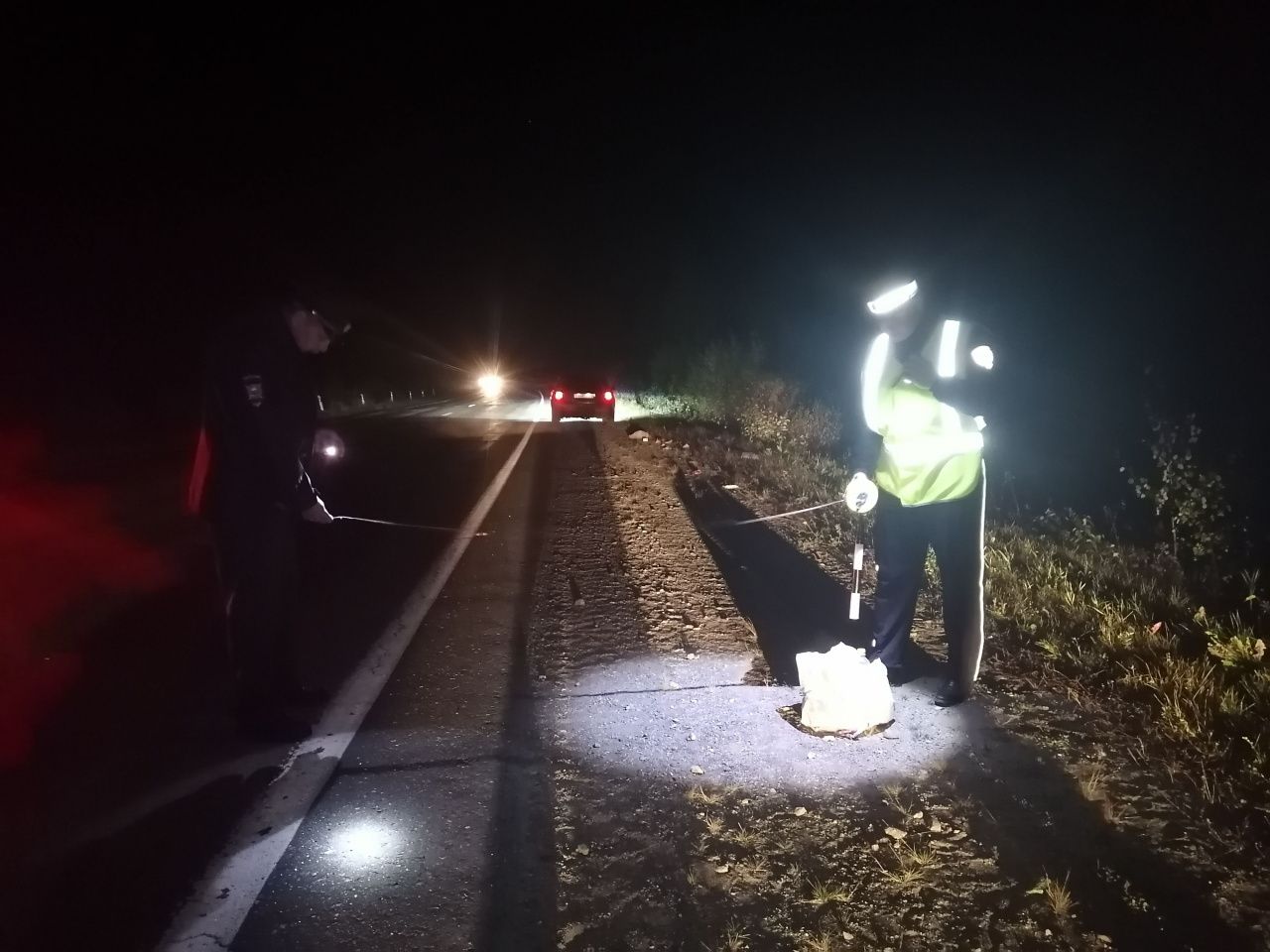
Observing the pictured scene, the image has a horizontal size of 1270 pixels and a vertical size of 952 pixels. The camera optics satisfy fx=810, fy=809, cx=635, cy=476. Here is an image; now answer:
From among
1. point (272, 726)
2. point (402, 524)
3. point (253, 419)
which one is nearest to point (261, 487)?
point (253, 419)

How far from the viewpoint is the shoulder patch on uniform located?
371cm

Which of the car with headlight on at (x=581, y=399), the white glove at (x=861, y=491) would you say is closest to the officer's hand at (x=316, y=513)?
the white glove at (x=861, y=491)

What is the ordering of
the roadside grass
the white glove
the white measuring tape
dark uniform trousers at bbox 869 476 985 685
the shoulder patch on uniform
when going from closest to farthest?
the roadside grass
the shoulder patch on uniform
dark uniform trousers at bbox 869 476 985 685
the white glove
the white measuring tape

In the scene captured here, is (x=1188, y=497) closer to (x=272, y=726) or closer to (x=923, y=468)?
(x=923, y=468)

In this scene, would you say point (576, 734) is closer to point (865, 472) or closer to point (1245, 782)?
point (865, 472)

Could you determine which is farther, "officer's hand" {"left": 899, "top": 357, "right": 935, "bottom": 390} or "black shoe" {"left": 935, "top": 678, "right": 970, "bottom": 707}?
"black shoe" {"left": 935, "top": 678, "right": 970, "bottom": 707}

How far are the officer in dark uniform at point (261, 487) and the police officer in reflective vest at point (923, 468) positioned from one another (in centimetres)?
282

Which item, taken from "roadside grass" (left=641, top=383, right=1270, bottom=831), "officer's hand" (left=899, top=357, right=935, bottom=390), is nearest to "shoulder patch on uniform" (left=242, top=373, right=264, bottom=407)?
"officer's hand" (left=899, top=357, right=935, bottom=390)

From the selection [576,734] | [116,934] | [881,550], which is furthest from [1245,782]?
[116,934]

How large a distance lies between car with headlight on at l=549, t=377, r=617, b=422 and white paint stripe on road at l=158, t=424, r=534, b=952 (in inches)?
618

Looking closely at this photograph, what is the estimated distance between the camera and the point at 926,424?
3916 mm

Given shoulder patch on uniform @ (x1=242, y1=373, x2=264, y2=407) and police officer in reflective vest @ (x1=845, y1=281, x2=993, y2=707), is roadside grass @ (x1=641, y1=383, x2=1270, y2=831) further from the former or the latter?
shoulder patch on uniform @ (x1=242, y1=373, x2=264, y2=407)

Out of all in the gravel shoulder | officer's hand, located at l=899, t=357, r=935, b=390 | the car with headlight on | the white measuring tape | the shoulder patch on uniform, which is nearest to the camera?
the gravel shoulder

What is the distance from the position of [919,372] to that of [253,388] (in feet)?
10.2
